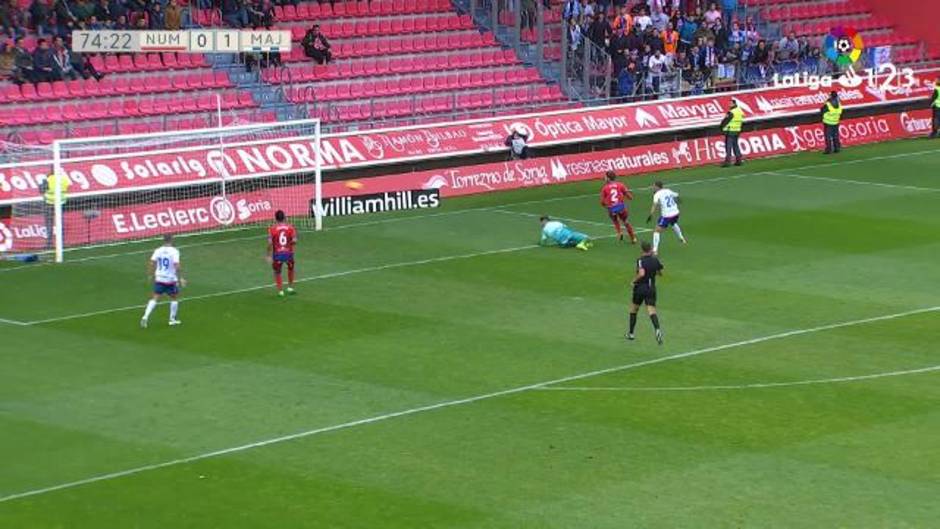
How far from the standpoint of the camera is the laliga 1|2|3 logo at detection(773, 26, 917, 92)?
61.0 m

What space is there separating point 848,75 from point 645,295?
31359 mm

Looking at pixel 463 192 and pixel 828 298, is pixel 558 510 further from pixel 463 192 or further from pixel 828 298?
pixel 463 192

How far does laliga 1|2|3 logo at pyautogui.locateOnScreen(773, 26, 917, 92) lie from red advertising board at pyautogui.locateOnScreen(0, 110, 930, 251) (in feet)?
3.96

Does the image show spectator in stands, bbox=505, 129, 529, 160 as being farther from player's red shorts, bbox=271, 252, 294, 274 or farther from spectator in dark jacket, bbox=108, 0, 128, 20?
player's red shorts, bbox=271, 252, 294, 274

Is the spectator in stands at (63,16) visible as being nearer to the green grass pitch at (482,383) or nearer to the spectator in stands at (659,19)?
the green grass pitch at (482,383)

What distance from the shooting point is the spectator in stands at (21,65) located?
4753cm

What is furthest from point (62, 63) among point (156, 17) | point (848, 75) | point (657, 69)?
point (848, 75)

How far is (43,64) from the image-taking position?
47.8 metres

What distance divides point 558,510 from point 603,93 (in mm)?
36027

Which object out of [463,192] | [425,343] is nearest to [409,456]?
[425,343]

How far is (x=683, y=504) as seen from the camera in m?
23.7

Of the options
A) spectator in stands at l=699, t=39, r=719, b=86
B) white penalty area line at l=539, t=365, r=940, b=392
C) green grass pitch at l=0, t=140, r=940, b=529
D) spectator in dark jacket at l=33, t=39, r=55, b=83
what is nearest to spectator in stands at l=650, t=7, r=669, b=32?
spectator in stands at l=699, t=39, r=719, b=86

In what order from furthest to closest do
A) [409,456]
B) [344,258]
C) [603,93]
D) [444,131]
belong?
[603,93]
[444,131]
[344,258]
[409,456]

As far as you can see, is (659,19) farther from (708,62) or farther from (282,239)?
(282,239)
